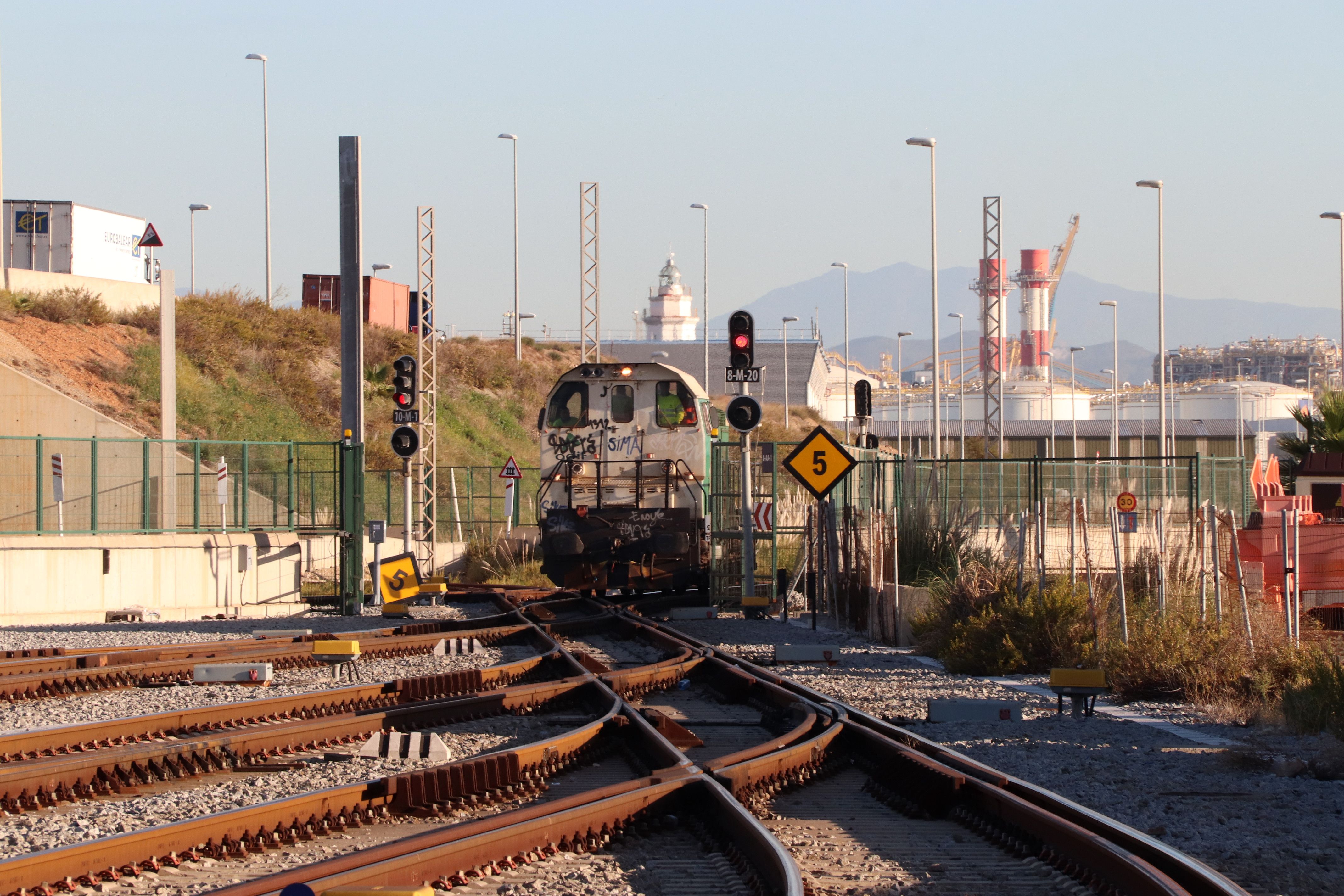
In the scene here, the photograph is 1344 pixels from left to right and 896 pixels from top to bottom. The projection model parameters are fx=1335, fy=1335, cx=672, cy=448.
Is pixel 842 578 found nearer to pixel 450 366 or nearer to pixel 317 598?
pixel 317 598

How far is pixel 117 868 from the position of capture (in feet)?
17.6

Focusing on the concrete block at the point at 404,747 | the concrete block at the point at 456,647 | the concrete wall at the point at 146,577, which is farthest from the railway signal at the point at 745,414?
the concrete block at the point at 404,747

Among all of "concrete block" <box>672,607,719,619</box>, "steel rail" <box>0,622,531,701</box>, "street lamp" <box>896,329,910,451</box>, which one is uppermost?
"street lamp" <box>896,329,910,451</box>

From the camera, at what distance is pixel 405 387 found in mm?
20297

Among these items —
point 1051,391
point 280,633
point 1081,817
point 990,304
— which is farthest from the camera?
point 1051,391

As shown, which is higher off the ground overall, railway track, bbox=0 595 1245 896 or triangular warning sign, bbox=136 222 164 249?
triangular warning sign, bbox=136 222 164 249

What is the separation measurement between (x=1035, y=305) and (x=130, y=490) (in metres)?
155

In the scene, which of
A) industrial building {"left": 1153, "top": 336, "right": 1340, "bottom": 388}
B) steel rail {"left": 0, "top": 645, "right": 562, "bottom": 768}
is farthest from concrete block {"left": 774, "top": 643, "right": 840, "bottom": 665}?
industrial building {"left": 1153, "top": 336, "right": 1340, "bottom": 388}

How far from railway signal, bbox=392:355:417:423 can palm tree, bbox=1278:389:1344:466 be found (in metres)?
18.7

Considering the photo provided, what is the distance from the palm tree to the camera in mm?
29453

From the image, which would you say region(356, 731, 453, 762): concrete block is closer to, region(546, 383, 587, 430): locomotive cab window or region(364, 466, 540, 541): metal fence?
region(546, 383, 587, 430): locomotive cab window

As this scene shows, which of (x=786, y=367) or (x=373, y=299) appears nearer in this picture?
(x=373, y=299)

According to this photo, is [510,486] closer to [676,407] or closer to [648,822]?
[676,407]

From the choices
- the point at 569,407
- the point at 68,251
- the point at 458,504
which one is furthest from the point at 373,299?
the point at 569,407
